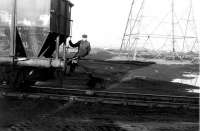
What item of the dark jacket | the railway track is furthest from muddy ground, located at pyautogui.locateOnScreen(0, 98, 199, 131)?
the dark jacket

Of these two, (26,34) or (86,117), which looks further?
(26,34)

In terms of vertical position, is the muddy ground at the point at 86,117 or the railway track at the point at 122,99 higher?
the railway track at the point at 122,99

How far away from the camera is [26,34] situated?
990 cm

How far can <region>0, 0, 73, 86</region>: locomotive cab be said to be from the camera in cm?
964

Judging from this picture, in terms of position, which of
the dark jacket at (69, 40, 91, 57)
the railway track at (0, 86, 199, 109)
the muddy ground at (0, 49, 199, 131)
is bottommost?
the muddy ground at (0, 49, 199, 131)

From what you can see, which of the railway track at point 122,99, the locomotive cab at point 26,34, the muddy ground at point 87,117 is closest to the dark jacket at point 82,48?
the railway track at point 122,99

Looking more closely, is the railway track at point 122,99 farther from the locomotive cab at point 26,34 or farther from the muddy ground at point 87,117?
the locomotive cab at point 26,34

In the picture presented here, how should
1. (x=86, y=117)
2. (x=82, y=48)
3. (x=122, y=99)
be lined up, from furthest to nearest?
1. (x=82, y=48)
2. (x=122, y=99)
3. (x=86, y=117)

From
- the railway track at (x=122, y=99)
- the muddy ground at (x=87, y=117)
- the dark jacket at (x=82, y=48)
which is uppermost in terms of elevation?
the dark jacket at (x=82, y=48)

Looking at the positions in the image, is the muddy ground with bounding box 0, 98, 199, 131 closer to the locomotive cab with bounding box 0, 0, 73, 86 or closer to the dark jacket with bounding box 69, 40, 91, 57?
the locomotive cab with bounding box 0, 0, 73, 86

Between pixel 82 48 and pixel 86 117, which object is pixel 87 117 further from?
pixel 82 48

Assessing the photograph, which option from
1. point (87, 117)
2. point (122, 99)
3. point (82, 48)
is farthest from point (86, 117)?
point (82, 48)

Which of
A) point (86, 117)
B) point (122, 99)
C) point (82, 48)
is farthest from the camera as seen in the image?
point (82, 48)

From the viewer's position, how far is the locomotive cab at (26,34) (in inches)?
380
